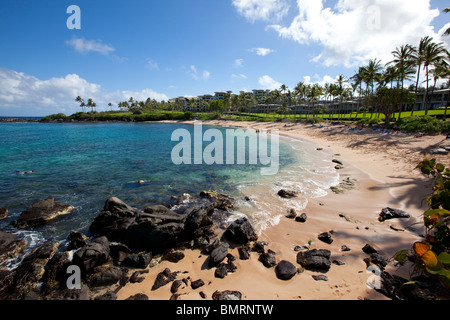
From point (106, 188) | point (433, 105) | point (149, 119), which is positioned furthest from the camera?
point (149, 119)

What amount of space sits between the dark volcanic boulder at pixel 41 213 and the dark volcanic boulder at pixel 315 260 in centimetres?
1400

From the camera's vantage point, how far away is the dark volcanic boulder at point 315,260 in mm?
7475

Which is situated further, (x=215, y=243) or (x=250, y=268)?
(x=215, y=243)

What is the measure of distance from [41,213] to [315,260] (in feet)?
50.0

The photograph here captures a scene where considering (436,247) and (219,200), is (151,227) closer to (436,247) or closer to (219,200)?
(219,200)

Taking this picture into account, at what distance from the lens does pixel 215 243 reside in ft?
31.3

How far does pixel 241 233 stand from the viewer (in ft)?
31.4

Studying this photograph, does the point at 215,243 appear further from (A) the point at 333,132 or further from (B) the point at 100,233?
(A) the point at 333,132

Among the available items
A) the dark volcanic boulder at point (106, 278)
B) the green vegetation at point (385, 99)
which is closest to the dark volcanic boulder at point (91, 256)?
the dark volcanic boulder at point (106, 278)

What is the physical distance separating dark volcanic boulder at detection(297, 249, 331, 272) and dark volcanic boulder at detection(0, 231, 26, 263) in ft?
41.4

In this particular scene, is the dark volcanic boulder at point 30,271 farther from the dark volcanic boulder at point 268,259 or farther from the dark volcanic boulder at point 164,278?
the dark volcanic boulder at point 268,259

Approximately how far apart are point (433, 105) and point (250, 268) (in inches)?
3708

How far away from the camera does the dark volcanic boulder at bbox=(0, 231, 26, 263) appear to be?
895 centimetres
